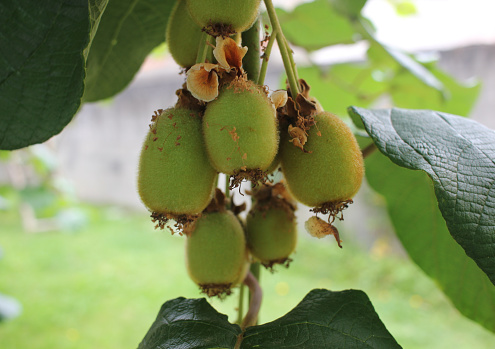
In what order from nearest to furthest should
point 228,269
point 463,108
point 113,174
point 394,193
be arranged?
1. point 228,269
2. point 394,193
3. point 463,108
4. point 113,174

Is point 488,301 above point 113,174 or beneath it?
beneath

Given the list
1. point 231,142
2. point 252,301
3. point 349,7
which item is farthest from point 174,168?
point 349,7

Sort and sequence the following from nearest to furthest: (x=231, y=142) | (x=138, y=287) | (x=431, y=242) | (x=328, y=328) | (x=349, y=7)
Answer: (x=231, y=142), (x=328, y=328), (x=431, y=242), (x=349, y=7), (x=138, y=287)

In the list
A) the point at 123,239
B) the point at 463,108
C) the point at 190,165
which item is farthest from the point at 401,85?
the point at 123,239

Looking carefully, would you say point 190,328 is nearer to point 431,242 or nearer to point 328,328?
point 328,328

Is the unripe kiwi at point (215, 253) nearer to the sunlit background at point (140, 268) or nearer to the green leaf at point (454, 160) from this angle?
the green leaf at point (454, 160)

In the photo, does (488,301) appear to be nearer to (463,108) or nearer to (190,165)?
(190,165)

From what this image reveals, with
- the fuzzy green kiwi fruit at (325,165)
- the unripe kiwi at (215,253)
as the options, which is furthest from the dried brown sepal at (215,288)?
the fuzzy green kiwi fruit at (325,165)
